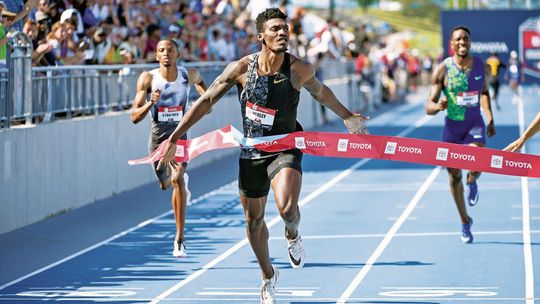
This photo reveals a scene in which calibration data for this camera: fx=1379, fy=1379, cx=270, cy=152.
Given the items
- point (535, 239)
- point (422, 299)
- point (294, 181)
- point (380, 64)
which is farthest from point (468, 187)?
point (380, 64)

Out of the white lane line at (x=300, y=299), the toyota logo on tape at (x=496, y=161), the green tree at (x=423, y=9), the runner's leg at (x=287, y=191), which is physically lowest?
the green tree at (x=423, y=9)

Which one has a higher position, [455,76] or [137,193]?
Answer: [455,76]

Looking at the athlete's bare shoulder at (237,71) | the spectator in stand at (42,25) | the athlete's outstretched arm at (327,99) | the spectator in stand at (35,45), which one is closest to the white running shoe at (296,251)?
the athlete's outstretched arm at (327,99)

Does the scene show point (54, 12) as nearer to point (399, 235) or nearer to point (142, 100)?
point (142, 100)

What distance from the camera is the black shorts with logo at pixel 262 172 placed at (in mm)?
10023

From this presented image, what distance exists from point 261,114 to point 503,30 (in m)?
61.9

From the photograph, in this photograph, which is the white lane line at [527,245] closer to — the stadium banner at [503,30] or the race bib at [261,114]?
the race bib at [261,114]

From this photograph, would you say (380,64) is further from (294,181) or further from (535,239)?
(294,181)

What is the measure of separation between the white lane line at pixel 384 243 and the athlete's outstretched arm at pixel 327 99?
1.65 m

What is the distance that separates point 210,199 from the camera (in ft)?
66.1

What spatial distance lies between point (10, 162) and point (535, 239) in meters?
5.92

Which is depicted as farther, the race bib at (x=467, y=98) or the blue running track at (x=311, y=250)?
the race bib at (x=467, y=98)

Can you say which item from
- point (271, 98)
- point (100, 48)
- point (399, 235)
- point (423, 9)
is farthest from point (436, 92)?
point (423, 9)

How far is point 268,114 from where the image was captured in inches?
391
